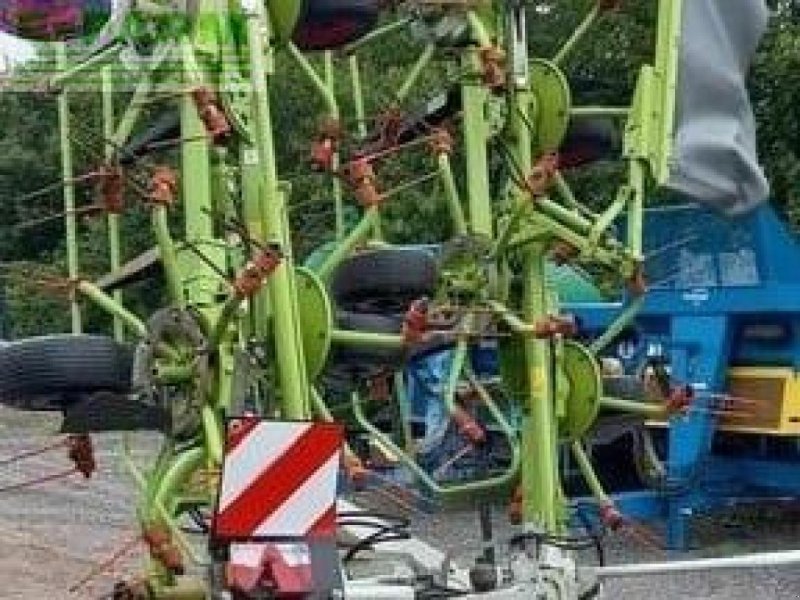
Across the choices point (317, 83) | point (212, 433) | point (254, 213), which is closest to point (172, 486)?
point (212, 433)

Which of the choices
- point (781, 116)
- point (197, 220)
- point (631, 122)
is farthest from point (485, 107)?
point (781, 116)

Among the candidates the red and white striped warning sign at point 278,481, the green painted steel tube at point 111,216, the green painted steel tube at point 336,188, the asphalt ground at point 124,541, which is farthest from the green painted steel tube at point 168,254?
the asphalt ground at point 124,541

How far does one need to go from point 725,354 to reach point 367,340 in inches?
162

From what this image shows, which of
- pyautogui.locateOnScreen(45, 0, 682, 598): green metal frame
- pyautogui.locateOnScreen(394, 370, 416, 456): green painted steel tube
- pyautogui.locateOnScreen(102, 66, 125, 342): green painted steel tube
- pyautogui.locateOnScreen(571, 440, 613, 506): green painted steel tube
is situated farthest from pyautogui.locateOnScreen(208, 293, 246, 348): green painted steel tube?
pyautogui.locateOnScreen(394, 370, 416, 456): green painted steel tube

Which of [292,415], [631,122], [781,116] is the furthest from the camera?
[781,116]

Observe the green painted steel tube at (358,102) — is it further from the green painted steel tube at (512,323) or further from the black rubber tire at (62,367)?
the black rubber tire at (62,367)

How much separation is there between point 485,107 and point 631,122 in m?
0.54

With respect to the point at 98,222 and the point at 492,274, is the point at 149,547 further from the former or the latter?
the point at 492,274

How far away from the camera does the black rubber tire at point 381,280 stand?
219 inches

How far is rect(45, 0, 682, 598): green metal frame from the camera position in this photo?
4.80m

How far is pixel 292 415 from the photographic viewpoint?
4.72m

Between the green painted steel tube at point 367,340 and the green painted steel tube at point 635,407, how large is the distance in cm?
124

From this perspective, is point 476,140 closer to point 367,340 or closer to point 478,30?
point 478,30

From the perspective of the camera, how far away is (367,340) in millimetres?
5441
